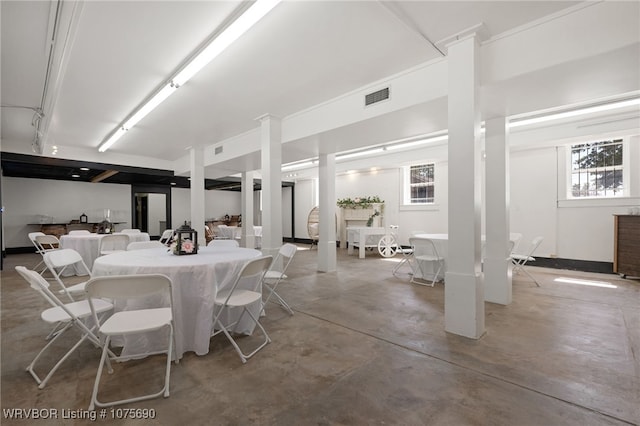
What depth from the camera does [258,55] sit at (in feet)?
11.1

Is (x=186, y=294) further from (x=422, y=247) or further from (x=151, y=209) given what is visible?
(x=151, y=209)

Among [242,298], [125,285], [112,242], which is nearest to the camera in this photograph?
[125,285]

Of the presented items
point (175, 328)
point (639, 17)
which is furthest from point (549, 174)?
point (175, 328)

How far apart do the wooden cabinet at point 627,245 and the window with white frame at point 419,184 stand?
4234 mm

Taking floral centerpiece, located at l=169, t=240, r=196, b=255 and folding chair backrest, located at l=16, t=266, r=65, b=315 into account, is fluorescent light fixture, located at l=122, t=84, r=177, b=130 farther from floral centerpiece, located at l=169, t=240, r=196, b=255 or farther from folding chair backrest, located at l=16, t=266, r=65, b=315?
folding chair backrest, located at l=16, t=266, r=65, b=315

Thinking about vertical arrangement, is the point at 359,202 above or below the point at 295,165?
below

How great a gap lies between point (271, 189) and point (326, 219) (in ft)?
5.57

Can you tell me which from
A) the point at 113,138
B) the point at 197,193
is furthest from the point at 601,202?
the point at 113,138

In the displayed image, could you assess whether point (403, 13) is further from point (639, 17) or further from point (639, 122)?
point (639, 122)

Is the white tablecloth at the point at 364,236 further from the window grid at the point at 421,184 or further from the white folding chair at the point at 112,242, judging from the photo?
the white folding chair at the point at 112,242

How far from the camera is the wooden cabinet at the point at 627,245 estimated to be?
5289mm

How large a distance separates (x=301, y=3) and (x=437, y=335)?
3.43m

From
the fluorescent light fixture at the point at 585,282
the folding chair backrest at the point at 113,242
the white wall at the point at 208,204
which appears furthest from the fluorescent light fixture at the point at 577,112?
the white wall at the point at 208,204

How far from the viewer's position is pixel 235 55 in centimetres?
340
